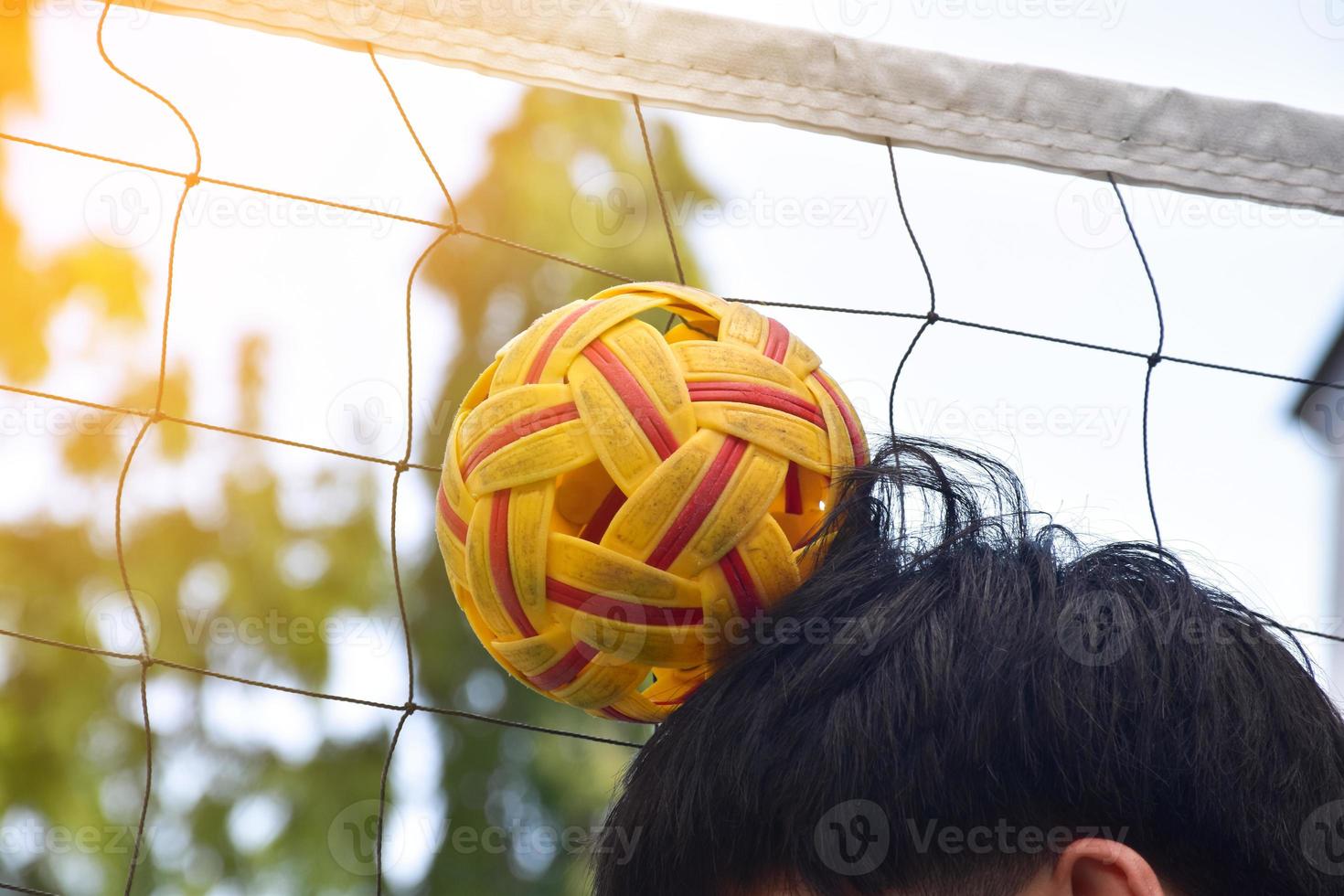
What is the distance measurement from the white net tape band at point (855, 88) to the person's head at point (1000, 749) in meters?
0.62

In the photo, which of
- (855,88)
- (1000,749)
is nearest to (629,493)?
(1000,749)

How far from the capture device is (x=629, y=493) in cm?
74

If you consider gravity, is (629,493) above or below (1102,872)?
above

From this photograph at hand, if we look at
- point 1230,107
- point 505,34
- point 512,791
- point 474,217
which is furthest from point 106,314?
point 1230,107

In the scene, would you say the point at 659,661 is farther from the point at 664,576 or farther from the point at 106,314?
the point at 106,314

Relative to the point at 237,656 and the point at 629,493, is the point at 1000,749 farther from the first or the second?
the point at 237,656

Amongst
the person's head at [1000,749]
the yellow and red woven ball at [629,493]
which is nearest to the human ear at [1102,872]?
the person's head at [1000,749]

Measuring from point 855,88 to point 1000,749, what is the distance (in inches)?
30.0

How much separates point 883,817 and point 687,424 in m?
0.26

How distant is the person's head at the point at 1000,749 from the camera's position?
0.59 metres

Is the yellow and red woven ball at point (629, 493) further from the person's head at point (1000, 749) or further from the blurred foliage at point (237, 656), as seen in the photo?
the blurred foliage at point (237, 656)

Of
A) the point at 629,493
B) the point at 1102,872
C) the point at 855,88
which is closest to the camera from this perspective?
the point at 1102,872

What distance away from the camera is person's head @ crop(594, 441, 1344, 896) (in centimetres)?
59

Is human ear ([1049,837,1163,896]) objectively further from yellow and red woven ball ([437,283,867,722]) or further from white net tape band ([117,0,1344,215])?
white net tape band ([117,0,1344,215])
